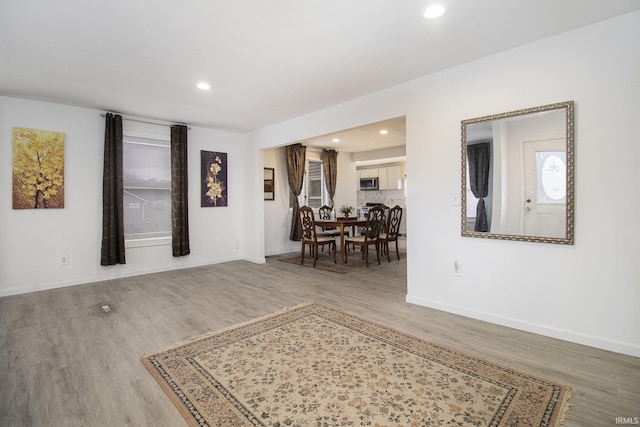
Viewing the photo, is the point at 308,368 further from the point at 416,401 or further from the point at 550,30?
the point at 550,30

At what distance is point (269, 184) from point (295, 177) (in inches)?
25.0

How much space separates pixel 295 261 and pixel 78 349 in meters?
3.94

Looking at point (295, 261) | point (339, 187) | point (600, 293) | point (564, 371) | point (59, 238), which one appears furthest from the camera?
point (339, 187)

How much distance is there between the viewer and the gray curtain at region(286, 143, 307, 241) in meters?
7.15

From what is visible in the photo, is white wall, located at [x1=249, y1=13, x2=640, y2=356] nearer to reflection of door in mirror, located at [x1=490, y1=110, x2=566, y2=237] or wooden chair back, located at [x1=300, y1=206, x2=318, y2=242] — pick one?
reflection of door in mirror, located at [x1=490, y1=110, x2=566, y2=237]

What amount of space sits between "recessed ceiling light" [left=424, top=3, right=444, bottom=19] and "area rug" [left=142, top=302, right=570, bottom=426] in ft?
8.40

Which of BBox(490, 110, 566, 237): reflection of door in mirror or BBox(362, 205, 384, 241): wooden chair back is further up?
BBox(490, 110, 566, 237): reflection of door in mirror

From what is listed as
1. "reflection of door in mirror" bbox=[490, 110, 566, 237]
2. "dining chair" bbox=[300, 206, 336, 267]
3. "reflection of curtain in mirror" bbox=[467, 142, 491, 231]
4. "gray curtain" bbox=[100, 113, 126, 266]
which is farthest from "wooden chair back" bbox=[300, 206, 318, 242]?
"reflection of door in mirror" bbox=[490, 110, 566, 237]

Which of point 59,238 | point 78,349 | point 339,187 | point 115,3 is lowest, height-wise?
point 78,349

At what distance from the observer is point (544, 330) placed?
2680 millimetres

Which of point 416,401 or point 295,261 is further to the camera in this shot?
point 295,261

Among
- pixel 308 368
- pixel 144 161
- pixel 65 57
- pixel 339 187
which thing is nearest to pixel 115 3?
pixel 65 57

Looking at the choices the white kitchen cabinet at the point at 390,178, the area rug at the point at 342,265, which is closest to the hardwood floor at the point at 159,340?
the area rug at the point at 342,265

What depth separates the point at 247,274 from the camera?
16.8 ft
